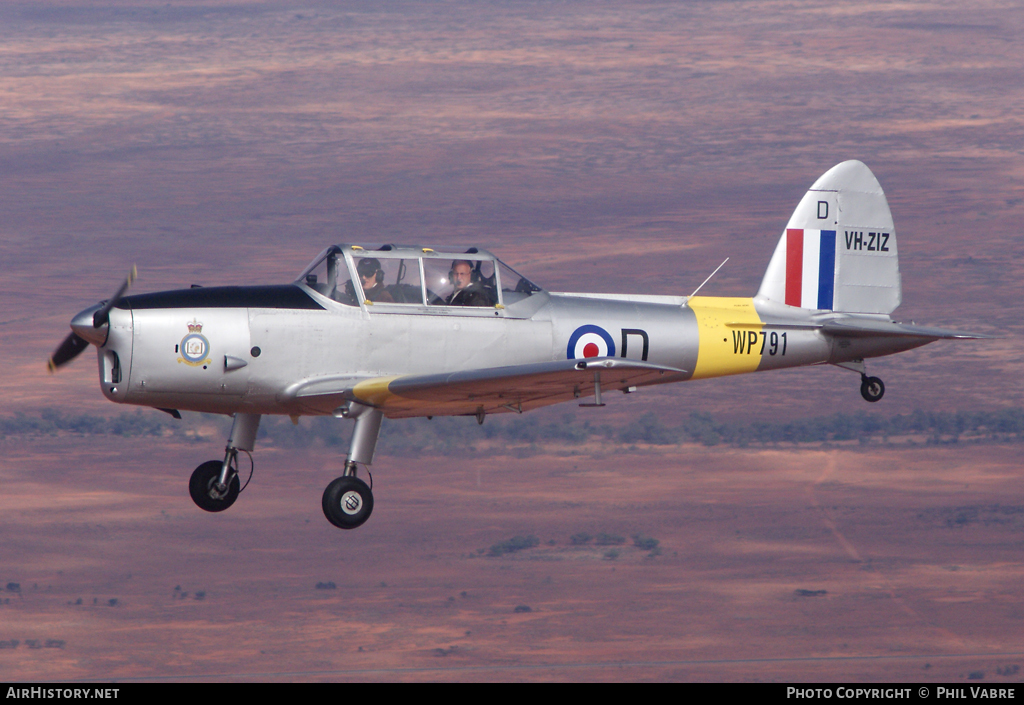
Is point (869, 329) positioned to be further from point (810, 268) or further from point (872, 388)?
point (810, 268)

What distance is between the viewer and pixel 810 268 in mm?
22891

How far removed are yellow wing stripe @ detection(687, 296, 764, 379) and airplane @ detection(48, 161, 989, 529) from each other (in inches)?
1.1

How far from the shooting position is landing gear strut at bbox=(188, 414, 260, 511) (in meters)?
19.6

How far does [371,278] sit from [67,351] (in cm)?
419

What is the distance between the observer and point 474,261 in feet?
63.5

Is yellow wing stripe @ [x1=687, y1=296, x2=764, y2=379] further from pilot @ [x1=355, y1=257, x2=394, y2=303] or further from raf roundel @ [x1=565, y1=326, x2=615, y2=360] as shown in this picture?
pilot @ [x1=355, y1=257, x2=394, y2=303]

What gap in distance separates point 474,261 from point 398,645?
17504cm

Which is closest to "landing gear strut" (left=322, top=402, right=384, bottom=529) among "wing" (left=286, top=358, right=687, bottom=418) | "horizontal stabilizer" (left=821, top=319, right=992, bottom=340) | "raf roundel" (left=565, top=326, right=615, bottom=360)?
"wing" (left=286, top=358, right=687, bottom=418)

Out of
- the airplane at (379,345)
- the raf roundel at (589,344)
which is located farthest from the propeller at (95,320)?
the raf roundel at (589,344)

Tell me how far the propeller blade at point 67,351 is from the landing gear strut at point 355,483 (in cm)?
361

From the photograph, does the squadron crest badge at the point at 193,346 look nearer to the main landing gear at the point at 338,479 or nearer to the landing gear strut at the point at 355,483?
the main landing gear at the point at 338,479

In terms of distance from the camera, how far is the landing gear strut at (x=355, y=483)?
1838cm

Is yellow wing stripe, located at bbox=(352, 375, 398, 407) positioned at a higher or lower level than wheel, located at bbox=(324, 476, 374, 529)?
higher
